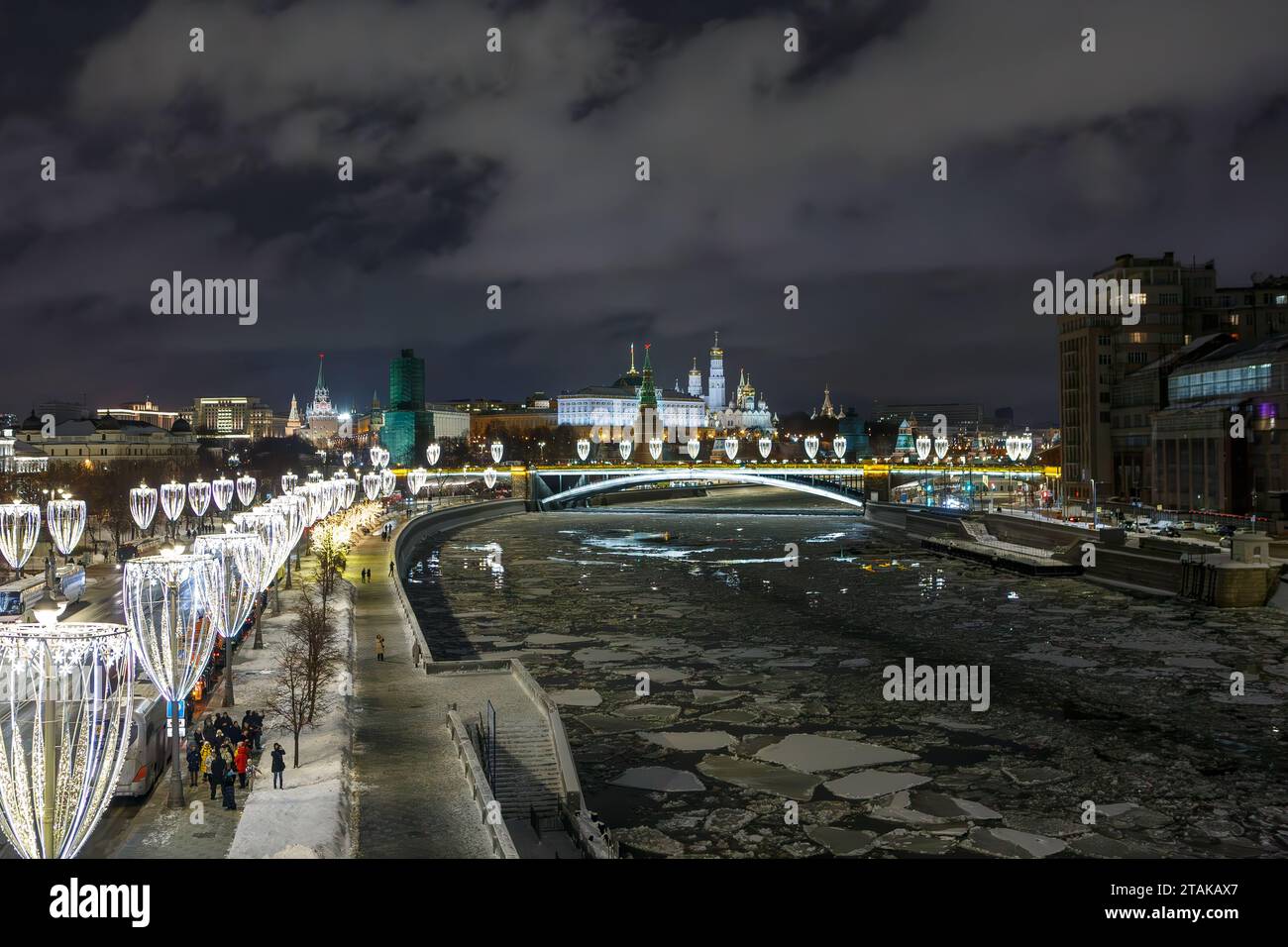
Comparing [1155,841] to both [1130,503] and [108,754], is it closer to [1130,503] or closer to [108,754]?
[108,754]

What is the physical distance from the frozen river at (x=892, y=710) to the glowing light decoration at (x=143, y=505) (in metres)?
12.5

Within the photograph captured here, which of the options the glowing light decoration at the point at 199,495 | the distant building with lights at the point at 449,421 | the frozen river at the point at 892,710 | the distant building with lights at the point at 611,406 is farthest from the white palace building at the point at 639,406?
the frozen river at the point at 892,710

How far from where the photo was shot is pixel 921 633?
2672 centimetres

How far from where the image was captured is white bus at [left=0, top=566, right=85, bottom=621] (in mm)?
24703

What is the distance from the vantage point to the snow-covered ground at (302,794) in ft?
34.0

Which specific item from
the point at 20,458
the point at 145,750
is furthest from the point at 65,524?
the point at 20,458

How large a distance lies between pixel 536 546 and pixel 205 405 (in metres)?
162

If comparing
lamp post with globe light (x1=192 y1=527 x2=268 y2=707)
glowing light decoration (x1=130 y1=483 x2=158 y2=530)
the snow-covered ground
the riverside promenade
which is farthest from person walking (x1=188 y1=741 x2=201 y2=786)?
glowing light decoration (x1=130 y1=483 x2=158 y2=530)

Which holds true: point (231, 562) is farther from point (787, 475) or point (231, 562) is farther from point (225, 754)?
point (787, 475)

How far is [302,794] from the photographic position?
11812 mm

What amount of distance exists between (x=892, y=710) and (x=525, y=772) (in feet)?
24.7

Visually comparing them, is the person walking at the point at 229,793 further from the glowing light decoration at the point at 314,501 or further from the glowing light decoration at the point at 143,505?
the glowing light decoration at the point at 143,505
